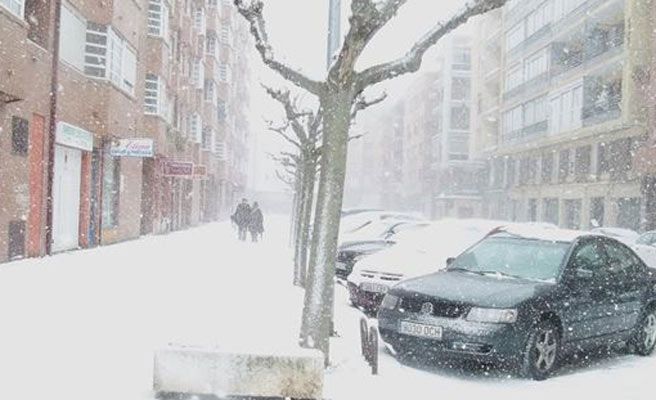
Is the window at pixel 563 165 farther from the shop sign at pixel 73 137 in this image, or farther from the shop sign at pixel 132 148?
the shop sign at pixel 73 137

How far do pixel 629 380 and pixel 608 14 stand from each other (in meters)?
33.8

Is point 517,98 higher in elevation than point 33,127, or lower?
higher

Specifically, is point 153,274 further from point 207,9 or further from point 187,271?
point 207,9

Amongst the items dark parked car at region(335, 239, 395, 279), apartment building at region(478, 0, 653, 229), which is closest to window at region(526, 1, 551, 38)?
apartment building at region(478, 0, 653, 229)

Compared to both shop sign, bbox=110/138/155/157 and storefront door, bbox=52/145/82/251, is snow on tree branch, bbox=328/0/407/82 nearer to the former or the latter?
storefront door, bbox=52/145/82/251

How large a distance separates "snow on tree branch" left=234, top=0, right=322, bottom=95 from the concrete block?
260 cm

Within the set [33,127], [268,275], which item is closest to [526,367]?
[268,275]

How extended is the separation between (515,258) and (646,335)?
6.54 feet

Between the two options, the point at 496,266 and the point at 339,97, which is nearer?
the point at 339,97

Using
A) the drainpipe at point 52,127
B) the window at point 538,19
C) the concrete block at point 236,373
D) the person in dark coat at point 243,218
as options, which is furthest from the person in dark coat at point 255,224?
the window at point 538,19

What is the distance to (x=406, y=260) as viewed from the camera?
11109 mm

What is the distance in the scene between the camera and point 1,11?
13.5 m

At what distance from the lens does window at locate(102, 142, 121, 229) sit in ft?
73.1

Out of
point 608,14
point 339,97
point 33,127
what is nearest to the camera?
point 339,97
